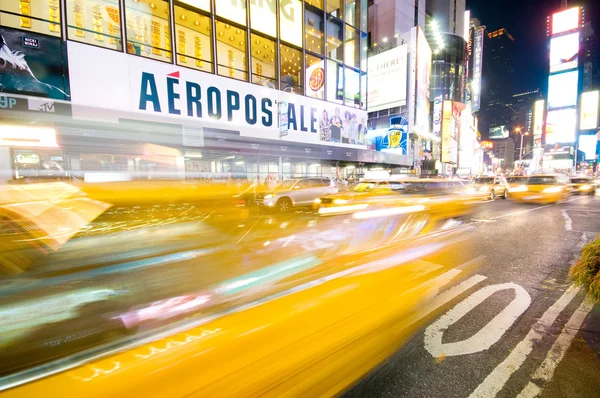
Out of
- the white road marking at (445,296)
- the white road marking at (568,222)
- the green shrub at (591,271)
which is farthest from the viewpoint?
the white road marking at (568,222)

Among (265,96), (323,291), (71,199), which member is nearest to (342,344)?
(323,291)

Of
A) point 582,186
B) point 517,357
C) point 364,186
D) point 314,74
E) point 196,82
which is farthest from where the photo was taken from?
point 582,186

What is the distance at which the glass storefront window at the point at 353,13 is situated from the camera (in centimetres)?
2066

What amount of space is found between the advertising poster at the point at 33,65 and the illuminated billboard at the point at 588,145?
5227 inches

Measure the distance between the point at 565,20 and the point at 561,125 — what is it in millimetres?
24799

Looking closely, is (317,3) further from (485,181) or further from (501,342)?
(501,342)

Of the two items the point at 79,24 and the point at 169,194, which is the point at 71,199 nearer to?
the point at 169,194

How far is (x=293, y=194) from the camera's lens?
39.1 ft

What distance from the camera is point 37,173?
31.6 ft

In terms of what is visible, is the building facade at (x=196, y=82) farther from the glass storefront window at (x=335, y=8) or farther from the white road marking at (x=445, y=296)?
the white road marking at (x=445, y=296)

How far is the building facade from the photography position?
1028cm

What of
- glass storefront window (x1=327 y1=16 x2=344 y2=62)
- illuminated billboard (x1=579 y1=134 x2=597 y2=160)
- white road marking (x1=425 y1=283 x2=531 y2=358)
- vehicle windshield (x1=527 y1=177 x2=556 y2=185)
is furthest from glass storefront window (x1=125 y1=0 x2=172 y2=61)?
illuminated billboard (x1=579 y1=134 x2=597 y2=160)

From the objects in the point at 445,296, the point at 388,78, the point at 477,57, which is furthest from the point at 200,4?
the point at 477,57

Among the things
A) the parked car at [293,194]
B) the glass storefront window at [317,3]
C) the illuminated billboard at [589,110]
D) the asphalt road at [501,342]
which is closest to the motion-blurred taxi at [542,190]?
the parked car at [293,194]
